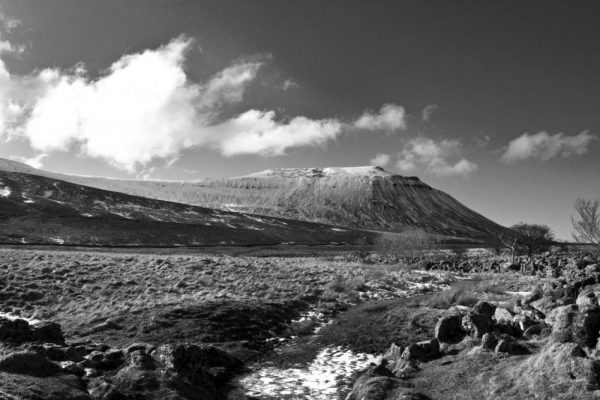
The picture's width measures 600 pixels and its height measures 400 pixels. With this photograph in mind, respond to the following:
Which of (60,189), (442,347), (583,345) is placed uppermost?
(60,189)

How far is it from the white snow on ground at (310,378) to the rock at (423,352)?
6.09 feet

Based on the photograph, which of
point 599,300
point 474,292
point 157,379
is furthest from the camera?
point 474,292

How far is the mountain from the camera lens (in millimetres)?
90750

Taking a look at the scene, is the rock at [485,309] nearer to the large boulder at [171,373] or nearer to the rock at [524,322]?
the rock at [524,322]

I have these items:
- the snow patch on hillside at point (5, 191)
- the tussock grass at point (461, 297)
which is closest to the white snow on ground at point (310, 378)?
the tussock grass at point (461, 297)

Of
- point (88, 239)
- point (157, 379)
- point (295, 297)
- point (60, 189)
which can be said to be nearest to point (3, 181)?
point (60, 189)

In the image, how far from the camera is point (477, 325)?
14031 mm

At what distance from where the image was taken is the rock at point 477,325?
1383 cm

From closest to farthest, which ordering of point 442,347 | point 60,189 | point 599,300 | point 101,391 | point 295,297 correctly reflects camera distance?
point 101,391 < point 442,347 < point 599,300 < point 295,297 < point 60,189

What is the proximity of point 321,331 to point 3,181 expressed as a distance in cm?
17498

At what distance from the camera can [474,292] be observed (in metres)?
28.0

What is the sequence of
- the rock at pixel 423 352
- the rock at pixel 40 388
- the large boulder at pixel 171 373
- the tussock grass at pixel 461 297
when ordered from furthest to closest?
the tussock grass at pixel 461 297
the rock at pixel 423 352
the large boulder at pixel 171 373
the rock at pixel 40 388

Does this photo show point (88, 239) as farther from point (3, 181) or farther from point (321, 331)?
point (3, 181)

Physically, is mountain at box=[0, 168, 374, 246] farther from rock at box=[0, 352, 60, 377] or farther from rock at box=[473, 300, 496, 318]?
rock at box=[473, 300, 496, 318]
